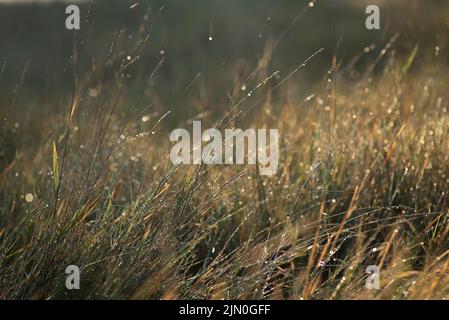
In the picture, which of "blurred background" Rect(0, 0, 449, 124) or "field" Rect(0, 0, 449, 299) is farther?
"blurred background" Rect(0, 0, 449, 124)

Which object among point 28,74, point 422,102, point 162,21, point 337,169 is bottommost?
point 337,169

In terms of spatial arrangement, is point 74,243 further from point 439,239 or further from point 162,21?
point 162,21

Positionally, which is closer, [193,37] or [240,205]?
[240,205]

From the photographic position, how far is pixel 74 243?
204 centimetres

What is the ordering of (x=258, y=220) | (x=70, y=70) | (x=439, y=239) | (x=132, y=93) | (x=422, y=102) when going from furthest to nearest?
(x=70, y=70), (x=132, y=93), (x=422, y=102), (x=258, y=220), (x=439, y=239)

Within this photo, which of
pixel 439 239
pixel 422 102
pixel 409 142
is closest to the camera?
pixel 439 239

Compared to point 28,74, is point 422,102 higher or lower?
lower

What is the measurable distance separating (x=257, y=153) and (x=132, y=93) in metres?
3.82

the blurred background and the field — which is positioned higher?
the blurred background

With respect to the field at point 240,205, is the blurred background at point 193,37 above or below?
above

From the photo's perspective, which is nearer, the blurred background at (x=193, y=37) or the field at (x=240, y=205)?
the field at (x=240, y=205)

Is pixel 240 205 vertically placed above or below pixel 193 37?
below

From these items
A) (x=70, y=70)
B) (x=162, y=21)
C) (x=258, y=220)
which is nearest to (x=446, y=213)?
(x=258, y=220)

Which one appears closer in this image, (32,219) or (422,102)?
(32,219)
